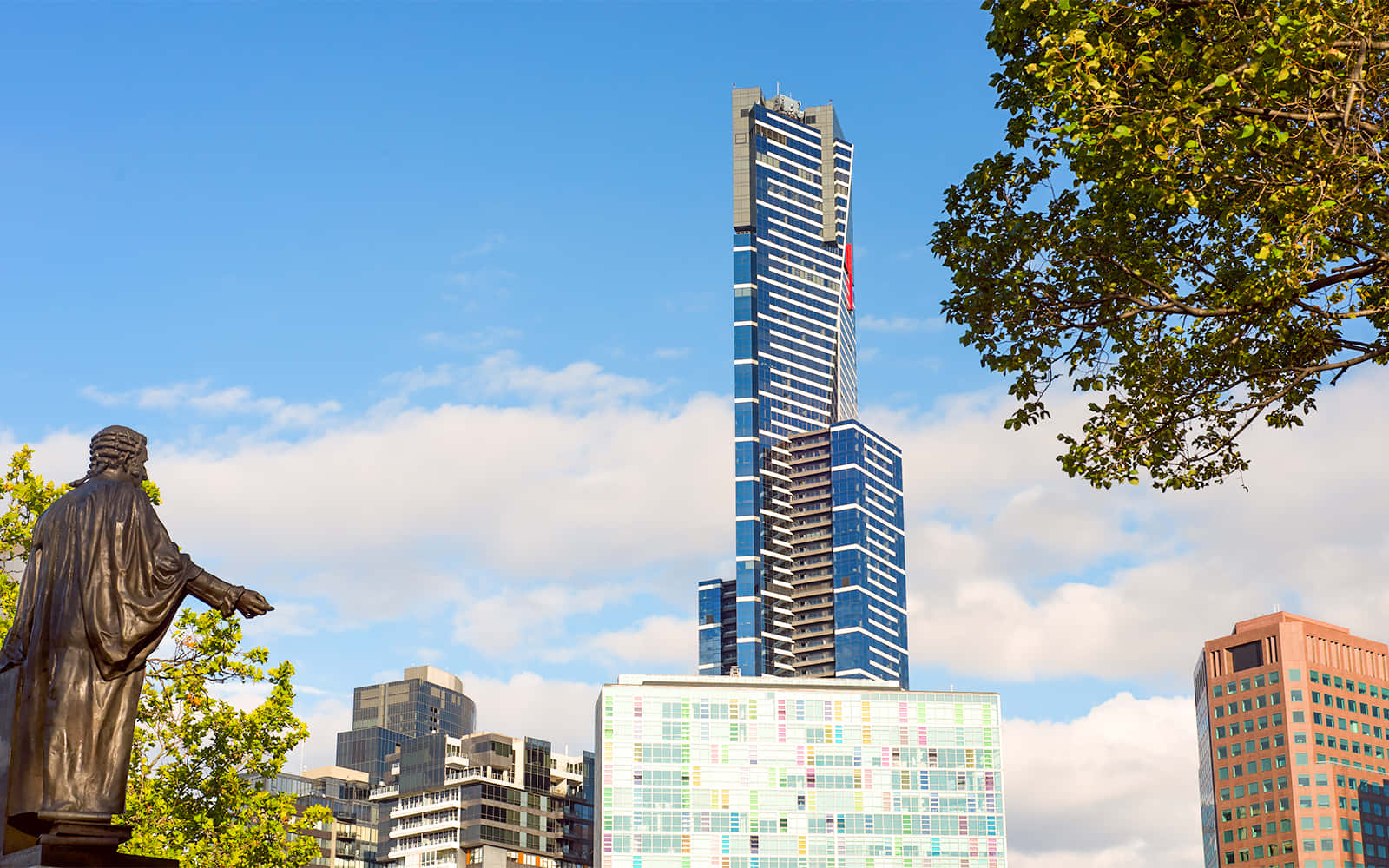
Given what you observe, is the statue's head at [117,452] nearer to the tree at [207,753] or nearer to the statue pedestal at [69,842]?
the statue pedestal at [69,842]

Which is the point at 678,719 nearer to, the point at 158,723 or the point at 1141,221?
the point at 158,723

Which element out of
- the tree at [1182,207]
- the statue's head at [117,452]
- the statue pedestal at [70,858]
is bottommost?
the statue pedestal at [70,858]

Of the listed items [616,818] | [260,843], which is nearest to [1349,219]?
[260,843]

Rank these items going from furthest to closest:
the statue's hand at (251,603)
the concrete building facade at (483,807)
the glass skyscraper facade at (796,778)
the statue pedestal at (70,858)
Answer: the concrete building facade at (483,807) → the glass skyscraper facade at (796,778) → the statue's hand at (251,603) → the statue pedestal at (70,858)

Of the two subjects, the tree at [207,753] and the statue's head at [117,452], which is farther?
the tree at [207,753]

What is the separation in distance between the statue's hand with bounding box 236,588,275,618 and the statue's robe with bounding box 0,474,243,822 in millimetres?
88

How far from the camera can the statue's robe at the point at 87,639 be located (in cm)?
1124

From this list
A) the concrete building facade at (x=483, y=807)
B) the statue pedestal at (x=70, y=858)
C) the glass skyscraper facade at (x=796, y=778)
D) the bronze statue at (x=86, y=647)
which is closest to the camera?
the statue pedestal at (x=70, y=858)

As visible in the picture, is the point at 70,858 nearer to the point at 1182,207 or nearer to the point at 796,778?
the point at 1182,207

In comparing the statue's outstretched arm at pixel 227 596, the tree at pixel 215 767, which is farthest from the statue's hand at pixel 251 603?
the tree at pixel 215 767

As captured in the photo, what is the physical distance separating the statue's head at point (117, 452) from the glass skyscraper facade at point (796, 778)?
448 feet

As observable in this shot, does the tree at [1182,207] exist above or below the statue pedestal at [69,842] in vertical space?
above

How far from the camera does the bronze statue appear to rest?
1119cm

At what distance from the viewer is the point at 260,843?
1181 inches
